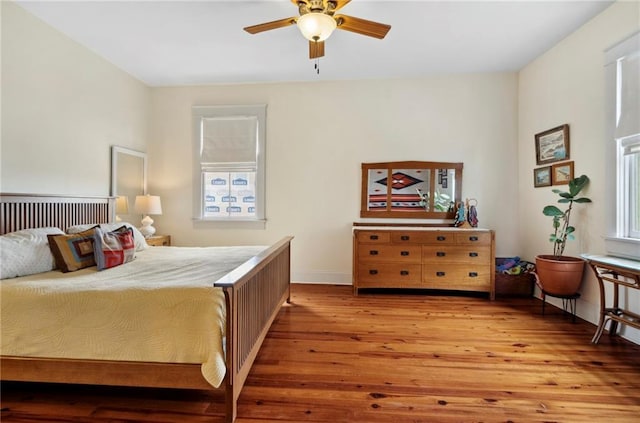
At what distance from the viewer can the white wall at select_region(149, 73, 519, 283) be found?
159 inches

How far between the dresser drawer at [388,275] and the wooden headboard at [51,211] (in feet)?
10.1

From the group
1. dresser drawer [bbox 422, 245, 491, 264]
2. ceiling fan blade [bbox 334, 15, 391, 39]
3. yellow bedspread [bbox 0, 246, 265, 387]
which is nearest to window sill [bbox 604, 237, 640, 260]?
dresser drawer [bbox 422, 245, 491, 264]

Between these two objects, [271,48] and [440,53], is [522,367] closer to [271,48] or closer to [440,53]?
[440,53]

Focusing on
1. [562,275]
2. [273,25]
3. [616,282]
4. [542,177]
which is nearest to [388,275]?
[562,275]

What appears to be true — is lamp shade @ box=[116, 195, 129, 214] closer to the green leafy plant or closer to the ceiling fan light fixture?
the ceiling fan light fixture

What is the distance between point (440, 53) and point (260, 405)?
3791 mm

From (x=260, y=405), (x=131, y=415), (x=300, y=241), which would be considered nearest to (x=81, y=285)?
(x=131, y=415)

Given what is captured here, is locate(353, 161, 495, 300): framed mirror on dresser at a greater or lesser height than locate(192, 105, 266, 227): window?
lesser

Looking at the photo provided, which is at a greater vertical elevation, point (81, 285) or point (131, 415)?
point (81, 285)

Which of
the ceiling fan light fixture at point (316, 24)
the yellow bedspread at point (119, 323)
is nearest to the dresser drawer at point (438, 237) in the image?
the ceiling fan light fixture at point (316, 24)

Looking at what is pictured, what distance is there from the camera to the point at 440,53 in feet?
11.2

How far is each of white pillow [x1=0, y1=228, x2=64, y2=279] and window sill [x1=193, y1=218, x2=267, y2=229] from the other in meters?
2.17

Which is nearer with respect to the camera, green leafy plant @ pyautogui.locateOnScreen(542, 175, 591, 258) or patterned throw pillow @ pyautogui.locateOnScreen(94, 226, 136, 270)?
patterned throw pillow @ pyautogui.locateOnScreen(94, 226, 136, 270)

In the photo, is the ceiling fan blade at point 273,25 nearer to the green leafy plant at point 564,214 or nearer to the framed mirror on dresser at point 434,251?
the framed mirror on dresser at point 434,251
